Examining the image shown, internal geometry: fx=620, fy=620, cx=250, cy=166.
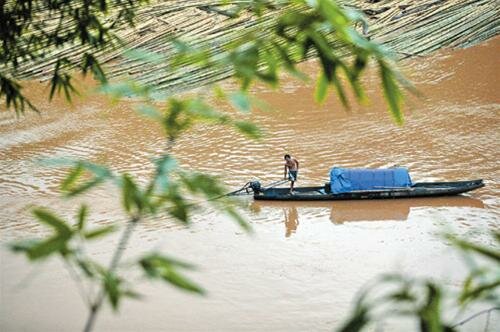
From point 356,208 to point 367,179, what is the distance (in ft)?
1.15

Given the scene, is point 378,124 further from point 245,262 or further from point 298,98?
point 245,262

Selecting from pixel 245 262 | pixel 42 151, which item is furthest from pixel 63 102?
pixel 245 262

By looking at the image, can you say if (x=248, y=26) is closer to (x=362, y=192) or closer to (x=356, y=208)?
(x=362, y=192)

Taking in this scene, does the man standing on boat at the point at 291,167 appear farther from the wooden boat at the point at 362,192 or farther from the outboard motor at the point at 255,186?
the outboard motor at the point at 255,186

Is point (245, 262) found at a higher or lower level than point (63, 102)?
lower

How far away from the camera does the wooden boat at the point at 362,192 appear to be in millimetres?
5840

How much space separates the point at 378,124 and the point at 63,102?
4.88 m

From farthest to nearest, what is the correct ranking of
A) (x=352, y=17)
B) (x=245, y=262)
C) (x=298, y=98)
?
(x=298, y=98) → (x=245, y=262) → (x=352, y=17)

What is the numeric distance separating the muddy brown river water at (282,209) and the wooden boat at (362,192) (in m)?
0.08

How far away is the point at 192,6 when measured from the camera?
12.1 meters

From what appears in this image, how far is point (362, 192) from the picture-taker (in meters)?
6.00

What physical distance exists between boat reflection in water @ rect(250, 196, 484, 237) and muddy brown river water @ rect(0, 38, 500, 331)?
0.02 m

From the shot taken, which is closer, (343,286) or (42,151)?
(343,286)

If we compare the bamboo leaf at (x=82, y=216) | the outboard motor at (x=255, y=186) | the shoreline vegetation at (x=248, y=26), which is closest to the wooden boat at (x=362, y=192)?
the outboard motor at (x=255, y=186)
